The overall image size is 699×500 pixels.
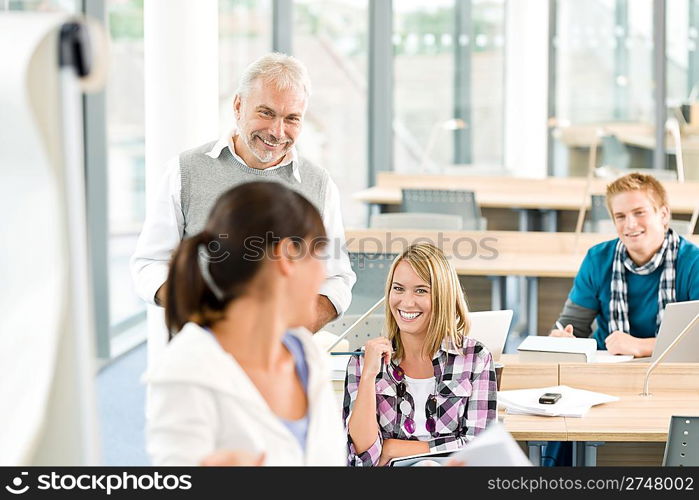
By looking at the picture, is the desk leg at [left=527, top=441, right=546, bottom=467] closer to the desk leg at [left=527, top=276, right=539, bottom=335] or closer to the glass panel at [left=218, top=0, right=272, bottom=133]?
the desk leg at [left=527, top=276, right=539, bottom=335]

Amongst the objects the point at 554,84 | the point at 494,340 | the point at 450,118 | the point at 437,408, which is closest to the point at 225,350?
the point at 437,408

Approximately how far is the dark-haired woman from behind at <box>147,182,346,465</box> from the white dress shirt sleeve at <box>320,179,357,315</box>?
3.70 feet

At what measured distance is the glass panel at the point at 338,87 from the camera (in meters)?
8.41

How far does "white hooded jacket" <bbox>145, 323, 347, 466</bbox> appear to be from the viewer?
126 cm

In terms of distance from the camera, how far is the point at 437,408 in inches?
95.7

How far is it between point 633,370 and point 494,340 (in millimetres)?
403

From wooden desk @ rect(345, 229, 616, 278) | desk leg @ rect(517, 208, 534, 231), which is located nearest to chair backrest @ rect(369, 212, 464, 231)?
wooden desk @ rect(345, 229, 616, 278)

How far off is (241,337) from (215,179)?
4.12ft

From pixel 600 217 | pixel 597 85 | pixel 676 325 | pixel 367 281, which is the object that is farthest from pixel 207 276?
pixel 597 85

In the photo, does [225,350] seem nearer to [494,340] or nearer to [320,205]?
[320,205]

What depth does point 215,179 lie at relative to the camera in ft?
8.43

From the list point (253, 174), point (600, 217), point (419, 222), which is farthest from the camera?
point (600, 217)
